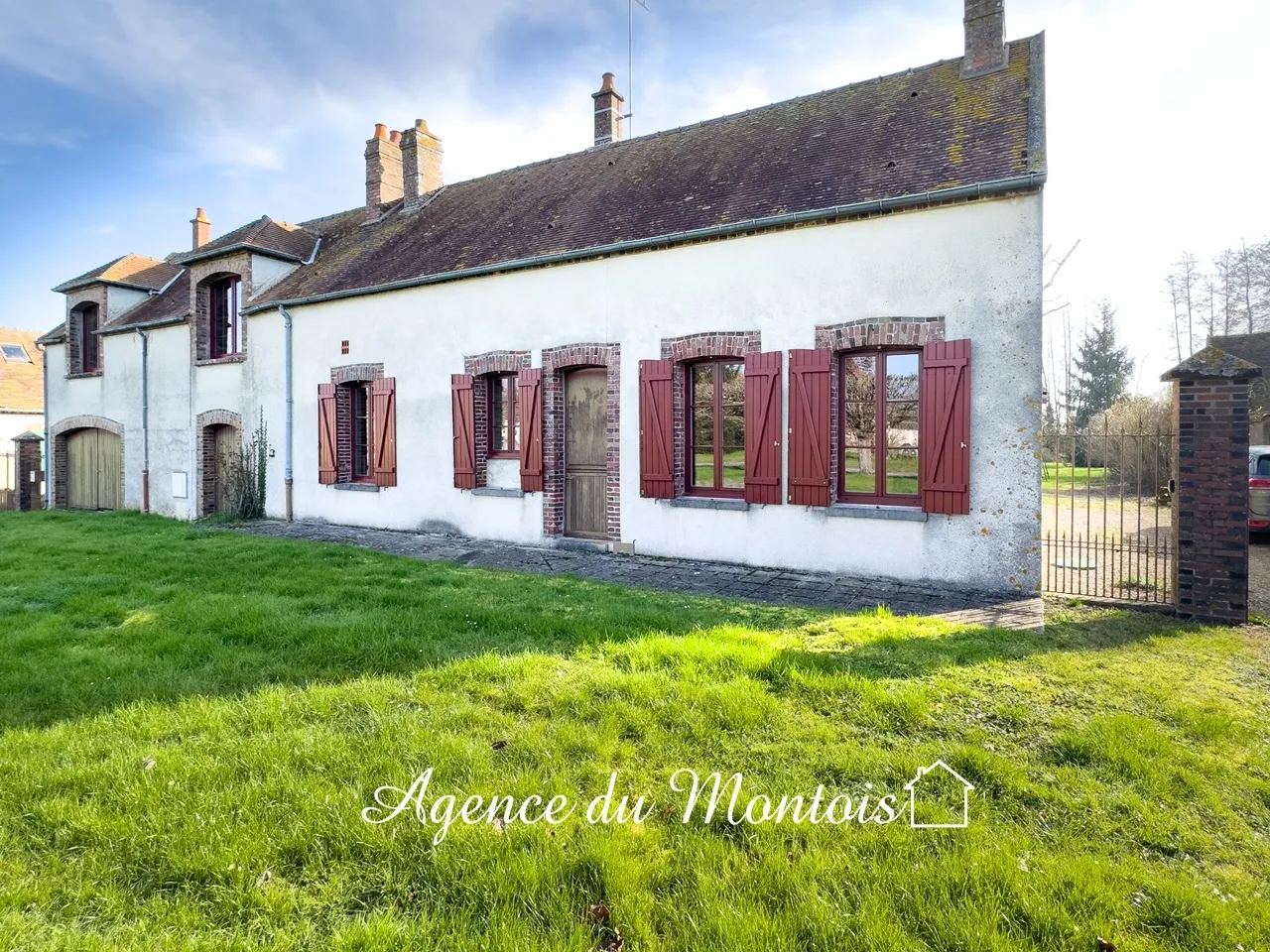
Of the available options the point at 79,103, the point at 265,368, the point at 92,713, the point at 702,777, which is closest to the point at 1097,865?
the point at 702,777

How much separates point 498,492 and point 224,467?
724cm

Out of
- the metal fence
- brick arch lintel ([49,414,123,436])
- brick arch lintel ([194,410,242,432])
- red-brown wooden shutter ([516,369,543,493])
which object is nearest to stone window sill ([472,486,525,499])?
red-brown wooden shutter ([516,369,543,493])

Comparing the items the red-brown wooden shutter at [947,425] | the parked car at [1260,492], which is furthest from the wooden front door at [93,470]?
the parked car at [1260,492]

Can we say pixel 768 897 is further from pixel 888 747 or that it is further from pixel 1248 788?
pixel 1248 788

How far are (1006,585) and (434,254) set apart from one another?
9.65m

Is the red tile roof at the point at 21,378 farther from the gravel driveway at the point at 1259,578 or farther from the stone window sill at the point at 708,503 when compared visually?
the gravel driveway at the point at 1259,578

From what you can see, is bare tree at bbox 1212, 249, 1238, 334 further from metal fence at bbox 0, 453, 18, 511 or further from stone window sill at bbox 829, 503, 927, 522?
metal fence at bbox 0, 453, 18, 511

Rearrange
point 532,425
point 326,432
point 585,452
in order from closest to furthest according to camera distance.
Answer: point 532,425
point 585,452
point 326,432

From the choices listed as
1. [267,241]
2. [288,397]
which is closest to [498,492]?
[288,397]

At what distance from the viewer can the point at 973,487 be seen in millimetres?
6918

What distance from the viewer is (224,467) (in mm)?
13719

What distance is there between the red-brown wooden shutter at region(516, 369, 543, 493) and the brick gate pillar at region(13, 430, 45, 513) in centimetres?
1512

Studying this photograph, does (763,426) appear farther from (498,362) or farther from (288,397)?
(288,397)

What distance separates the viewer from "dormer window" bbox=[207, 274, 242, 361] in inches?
541
